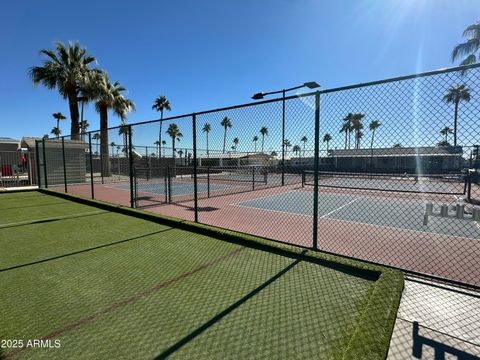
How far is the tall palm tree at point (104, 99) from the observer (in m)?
21.9

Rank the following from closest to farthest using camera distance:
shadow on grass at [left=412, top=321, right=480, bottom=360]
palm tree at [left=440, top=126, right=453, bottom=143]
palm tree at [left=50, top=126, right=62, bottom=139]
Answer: shadow on grass at [left=412, top=321, right=480, bottom=360]
palm tree at [left=440, top=126, right=453, bottom=143]
palm tree at [left=50, top=126, right=62, bottom=139]

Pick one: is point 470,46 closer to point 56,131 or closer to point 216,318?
point 216,318

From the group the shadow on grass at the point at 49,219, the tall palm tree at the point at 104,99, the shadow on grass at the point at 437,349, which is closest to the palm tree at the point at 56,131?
the tall palm tree at the point at 104,99

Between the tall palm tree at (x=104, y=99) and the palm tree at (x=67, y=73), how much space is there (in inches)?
27.5

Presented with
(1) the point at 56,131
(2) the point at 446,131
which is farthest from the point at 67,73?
(1) the point at 56,131

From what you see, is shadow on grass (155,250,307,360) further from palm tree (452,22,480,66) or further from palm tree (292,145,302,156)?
palm tree (452,22,480,66)

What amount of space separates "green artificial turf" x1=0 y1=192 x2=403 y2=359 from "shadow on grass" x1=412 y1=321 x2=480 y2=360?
0.23 metres

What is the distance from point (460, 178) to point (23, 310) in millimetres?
12261

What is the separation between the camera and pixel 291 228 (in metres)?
6.66

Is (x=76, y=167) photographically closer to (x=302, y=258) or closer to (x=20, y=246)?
(x=20, y=246)

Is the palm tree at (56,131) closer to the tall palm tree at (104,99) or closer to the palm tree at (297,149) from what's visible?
the tall palm tree at (104,99)

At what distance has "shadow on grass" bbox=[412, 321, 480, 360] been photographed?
89.1 inches

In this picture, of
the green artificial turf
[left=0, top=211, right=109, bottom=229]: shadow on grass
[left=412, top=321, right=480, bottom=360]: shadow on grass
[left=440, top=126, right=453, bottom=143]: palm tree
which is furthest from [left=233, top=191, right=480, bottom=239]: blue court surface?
[left=0, top=211, right=109, bottom=229]: shadow on grass

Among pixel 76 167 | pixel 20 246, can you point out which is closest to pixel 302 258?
pixel 20 246
